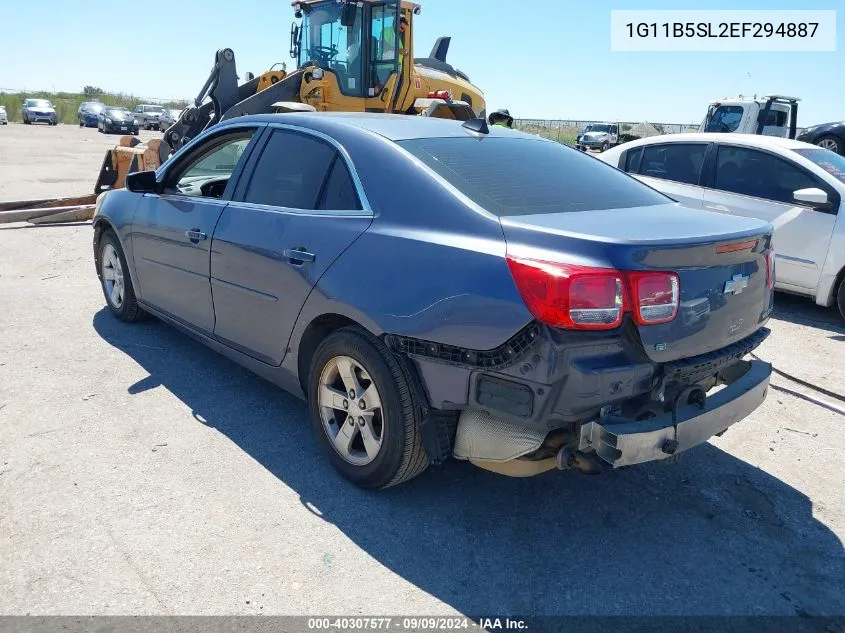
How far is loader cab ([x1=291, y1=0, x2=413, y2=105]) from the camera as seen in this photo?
39.2 feet

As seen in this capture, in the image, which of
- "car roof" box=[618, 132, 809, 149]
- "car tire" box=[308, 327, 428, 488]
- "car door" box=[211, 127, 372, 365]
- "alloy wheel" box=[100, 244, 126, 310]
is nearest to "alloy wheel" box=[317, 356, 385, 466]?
"car tire" box=[308, 327, 428, 488]

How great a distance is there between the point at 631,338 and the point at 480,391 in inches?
23.7

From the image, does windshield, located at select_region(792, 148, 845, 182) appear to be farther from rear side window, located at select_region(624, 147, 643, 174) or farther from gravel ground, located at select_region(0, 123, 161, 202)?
gravel ground, located at select_region(0, 123, 161, 202)

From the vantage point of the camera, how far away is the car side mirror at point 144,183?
4.69 metres

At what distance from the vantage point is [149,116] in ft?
144

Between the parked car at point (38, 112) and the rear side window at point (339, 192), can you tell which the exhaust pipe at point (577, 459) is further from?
the parked car at point (38, 112)

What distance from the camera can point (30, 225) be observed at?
966 centimetres

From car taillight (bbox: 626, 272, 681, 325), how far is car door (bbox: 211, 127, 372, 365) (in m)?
1.25

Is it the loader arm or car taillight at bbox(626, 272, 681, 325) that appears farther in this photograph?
the loader arm

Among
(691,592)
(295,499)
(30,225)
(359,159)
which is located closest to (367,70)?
(30,225)

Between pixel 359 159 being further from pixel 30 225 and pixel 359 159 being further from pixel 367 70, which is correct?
pixel 367 70

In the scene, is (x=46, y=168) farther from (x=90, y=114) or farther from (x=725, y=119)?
(x=90, y=114)

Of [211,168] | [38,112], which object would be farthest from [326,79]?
[38,112]

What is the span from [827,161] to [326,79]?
8078mm
